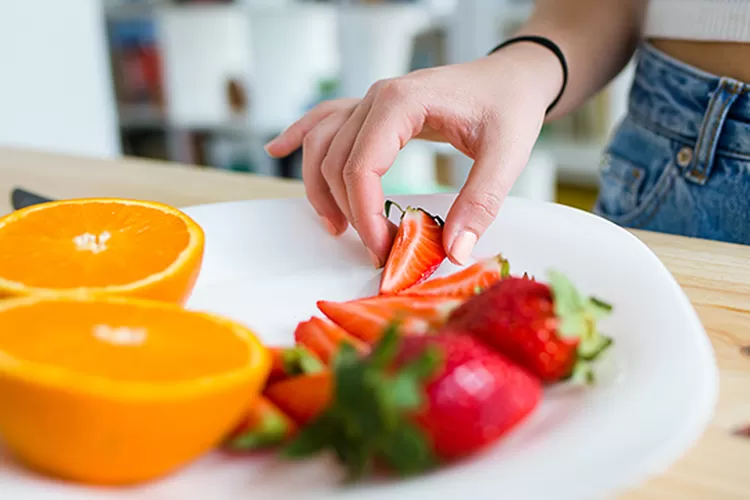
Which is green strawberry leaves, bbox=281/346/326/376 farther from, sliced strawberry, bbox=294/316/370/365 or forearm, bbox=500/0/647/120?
forearm, bbox=500/0/647/120

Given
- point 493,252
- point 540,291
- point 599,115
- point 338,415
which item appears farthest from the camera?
point 599,115

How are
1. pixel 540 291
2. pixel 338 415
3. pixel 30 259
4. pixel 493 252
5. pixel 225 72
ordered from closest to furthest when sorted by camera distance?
pixel 338 415
pixel 540 291
pixel 30 259
pixel 493 252
pixel 225 72

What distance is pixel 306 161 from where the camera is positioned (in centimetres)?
79

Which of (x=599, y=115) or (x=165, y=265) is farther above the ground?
(x=165, y=265)

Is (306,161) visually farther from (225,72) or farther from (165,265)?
(225,72)

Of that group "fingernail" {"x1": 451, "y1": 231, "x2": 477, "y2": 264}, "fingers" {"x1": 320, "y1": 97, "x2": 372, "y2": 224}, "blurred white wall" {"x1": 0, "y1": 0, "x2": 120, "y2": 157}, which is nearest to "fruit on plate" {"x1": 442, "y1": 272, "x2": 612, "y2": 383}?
"fingernail" {"x1": 451, "y1": 231, "x2": 477, "y2": 264}

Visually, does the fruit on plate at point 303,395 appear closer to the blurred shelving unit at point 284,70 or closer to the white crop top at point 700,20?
the white crop top at point 700,20

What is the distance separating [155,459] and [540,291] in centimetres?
25

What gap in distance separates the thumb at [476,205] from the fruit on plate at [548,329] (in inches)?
8.4

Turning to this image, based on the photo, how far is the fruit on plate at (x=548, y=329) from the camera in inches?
17.5

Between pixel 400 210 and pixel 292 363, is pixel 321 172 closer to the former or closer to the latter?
pixel 400 210

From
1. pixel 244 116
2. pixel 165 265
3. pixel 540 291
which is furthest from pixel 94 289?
pixel 244 116

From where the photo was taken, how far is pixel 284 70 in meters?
2.97

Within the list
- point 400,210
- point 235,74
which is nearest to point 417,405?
point 400,210
